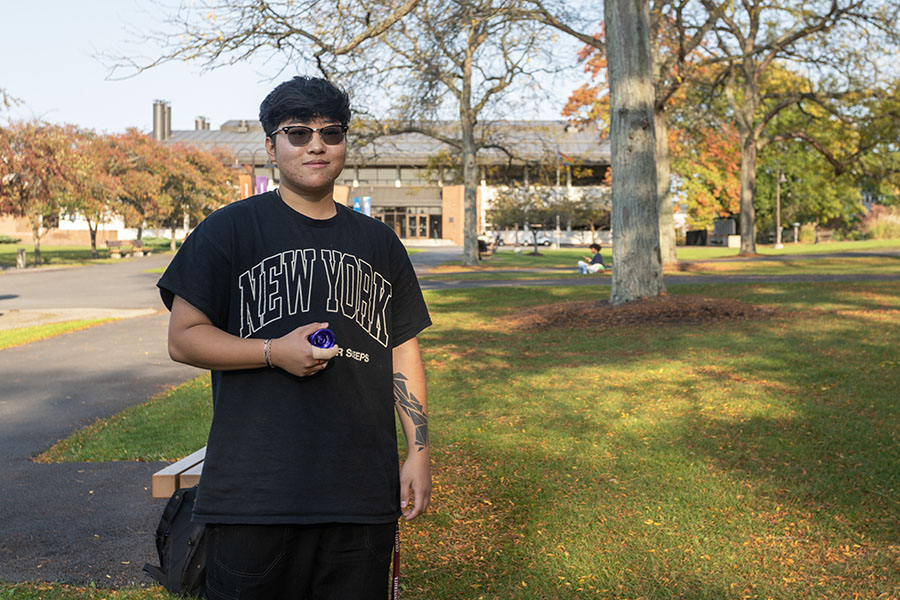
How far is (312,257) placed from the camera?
2354mm

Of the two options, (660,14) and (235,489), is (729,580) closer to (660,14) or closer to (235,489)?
(235,489)

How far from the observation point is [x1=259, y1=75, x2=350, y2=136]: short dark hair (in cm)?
247

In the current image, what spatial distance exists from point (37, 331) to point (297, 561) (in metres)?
13.7

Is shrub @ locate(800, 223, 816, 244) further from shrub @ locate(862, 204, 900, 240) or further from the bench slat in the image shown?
the bench slat

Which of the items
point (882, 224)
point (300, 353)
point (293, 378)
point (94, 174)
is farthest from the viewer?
point (882, 224)

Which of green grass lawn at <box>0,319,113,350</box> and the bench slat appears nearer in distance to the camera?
the bench slat

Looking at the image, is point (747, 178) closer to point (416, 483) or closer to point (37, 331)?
point (37, 331)

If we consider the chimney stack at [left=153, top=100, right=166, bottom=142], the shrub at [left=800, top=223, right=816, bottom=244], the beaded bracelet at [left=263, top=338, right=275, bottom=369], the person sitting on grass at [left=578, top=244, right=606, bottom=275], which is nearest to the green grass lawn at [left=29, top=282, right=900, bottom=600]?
the beaded bracelet at [left=263, top=338, right=275, bottom=369]

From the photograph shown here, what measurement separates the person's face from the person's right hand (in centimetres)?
41

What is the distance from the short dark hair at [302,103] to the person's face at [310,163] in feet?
0.06

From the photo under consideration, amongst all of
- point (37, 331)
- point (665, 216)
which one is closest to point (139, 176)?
point (665, 216)

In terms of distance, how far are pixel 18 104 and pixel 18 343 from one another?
16.2 m

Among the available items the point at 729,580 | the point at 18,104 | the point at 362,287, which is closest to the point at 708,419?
the point at 729,580

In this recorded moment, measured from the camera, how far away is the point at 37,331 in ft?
47.7
